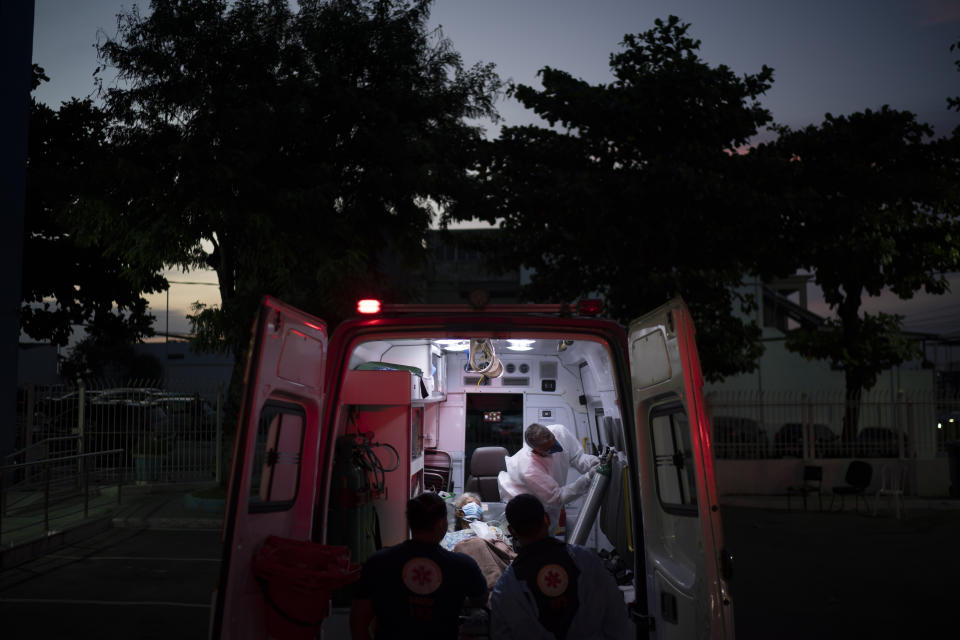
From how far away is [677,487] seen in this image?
390 cm

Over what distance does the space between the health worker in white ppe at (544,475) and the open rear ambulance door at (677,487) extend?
11.7 ft

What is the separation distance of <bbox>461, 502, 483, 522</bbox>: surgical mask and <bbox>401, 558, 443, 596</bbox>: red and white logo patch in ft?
17.8

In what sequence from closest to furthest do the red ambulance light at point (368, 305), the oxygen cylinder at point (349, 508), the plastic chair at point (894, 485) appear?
the red ambulance light at point (368, 305), the oxygen cylinder at point (349, 508), the plastic chair at point (894, 485)

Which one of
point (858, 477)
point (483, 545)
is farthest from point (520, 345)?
point (858, 477)

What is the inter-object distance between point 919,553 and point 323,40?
539 inches

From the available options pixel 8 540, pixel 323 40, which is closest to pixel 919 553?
pixel 8 540

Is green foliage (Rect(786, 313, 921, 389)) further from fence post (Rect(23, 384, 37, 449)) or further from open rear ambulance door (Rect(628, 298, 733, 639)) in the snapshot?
fence post (Rect(23, 384, 37, 449))

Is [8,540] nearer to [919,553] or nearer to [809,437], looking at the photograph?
[919,553]

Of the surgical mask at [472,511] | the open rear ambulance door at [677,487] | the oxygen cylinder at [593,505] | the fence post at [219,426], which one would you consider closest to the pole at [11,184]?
the fence post at [219,426]

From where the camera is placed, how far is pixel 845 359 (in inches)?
703

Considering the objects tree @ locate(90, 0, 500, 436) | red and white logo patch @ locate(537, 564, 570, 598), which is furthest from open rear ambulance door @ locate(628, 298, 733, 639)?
tree @ locate(90, 0, 500, 436)

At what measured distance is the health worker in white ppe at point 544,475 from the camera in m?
7.81

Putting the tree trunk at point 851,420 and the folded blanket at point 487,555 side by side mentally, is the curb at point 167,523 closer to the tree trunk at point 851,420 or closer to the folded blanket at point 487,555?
the folded blanket at point 487,555

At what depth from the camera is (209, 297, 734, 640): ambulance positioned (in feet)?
10.1
